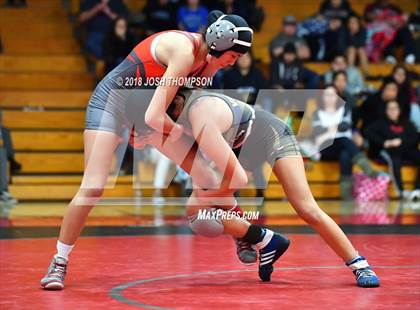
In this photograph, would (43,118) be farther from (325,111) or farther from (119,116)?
(119,116)

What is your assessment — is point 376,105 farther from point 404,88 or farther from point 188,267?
point 188,267

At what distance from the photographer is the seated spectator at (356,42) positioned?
1364cm

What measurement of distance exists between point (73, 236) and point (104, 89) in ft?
2.79

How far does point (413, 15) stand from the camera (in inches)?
587

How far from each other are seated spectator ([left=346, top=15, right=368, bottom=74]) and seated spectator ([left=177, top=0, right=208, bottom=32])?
79.8 inches

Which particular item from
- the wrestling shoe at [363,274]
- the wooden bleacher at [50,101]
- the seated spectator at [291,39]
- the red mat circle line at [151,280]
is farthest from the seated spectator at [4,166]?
the wrestling shoe at [363,274]

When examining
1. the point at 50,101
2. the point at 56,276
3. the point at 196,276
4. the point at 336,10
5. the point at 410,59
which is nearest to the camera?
the point at 56,276

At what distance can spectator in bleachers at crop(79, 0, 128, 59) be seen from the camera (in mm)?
13180

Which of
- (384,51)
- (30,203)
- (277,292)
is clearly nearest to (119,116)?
(277,292)

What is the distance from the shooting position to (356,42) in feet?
45.0

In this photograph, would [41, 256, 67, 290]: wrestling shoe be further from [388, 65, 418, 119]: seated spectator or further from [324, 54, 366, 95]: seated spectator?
[388, 65, 418, 119]: seated spectator

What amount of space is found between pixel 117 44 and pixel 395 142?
364 centimetres

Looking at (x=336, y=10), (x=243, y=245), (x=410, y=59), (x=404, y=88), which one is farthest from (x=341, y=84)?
(x=243, y=245)

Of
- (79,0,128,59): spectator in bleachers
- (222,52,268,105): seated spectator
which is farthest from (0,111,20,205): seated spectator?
(222,52,268,105): seated spectator
